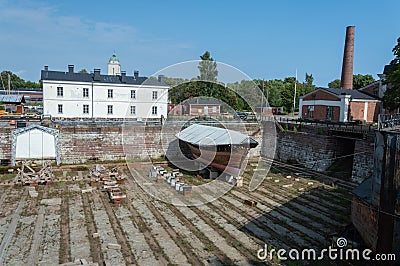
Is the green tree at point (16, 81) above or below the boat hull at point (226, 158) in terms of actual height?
above

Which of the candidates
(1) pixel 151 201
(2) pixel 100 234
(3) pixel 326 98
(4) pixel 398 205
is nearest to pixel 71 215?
(2) pixel 100 234

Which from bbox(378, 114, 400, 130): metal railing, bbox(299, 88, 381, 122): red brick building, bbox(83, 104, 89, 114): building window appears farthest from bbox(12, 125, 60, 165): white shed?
bbox(299, 88, 381, 122): red brick building

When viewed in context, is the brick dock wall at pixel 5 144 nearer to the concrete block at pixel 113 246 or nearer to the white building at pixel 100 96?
the white building at pixel 100 96

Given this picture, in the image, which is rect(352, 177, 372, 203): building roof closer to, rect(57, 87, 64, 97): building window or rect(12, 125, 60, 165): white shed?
rect(12, 125, 60, 165): white shed

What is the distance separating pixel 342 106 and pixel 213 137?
1807 centimetres

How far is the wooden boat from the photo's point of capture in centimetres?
1769

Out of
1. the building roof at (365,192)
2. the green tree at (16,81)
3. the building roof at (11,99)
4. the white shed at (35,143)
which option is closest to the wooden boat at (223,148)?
the building roof at (365,192)

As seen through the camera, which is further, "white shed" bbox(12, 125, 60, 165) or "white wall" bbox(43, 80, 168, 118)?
"white wall" bbox(43, 80, 168, 118)

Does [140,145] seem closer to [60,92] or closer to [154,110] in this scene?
[154,110]

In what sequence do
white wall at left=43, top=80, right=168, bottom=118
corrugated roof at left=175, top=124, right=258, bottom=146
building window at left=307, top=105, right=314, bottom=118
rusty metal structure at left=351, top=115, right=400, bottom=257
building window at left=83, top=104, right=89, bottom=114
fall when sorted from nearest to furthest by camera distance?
rusty metal structure at left=351, top=115, right=400, bottom=257 < corrugated roof at left=175, top=124, right=258, bottom=146 < white wall at left=43, top=80, right=168, bottom=118 < building window at left=83, top=104, right=89, bottom=114 < building window at left=307, top=105, right=314, bottom=118

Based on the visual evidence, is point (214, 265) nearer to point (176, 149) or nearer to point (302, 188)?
point (302, 188)

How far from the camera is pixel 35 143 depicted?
21.1 metres

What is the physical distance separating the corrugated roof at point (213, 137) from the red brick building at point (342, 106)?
1602cm

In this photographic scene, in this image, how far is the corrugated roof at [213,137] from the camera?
58.9 feet
